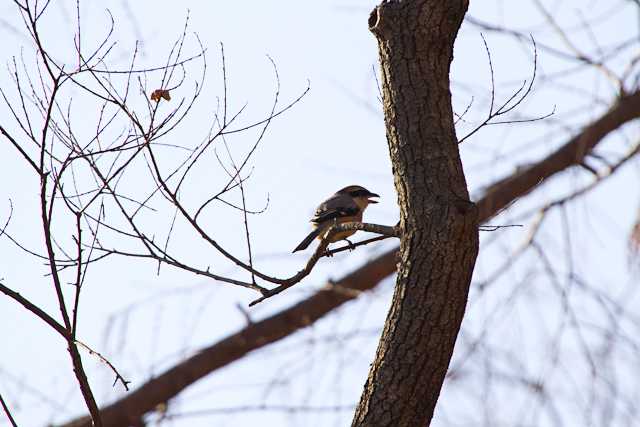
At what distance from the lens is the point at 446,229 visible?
3.69 m

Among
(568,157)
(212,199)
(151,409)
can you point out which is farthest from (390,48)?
(151,409)

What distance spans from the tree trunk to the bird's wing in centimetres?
441

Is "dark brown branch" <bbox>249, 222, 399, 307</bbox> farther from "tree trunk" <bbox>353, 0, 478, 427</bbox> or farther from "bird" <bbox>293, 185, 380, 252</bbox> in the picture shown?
"bird" <bbox>293, 185, 380, 252</bbox>

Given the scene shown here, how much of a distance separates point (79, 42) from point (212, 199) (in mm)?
932

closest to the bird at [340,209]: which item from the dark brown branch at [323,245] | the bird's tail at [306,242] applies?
the bird's tail at [306,242]

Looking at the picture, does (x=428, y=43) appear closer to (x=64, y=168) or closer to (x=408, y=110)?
(x=408, y=110)

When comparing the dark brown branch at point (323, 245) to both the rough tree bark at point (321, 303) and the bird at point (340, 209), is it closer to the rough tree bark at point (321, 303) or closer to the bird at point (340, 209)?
the bird at point (340, 209)

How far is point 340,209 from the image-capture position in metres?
8.47

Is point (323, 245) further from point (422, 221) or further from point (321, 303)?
point (321, 303)

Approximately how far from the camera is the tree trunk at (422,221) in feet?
12.1

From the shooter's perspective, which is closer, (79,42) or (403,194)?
(403,194)

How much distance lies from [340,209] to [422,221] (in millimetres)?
4728

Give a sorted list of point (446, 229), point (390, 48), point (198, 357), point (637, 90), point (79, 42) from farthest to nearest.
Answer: point (198, 357) < point (637, 90) < point (79, 42) < point (390, 48) < point (446, 229)

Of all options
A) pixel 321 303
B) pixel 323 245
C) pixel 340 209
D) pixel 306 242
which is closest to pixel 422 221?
pixel 323 245
